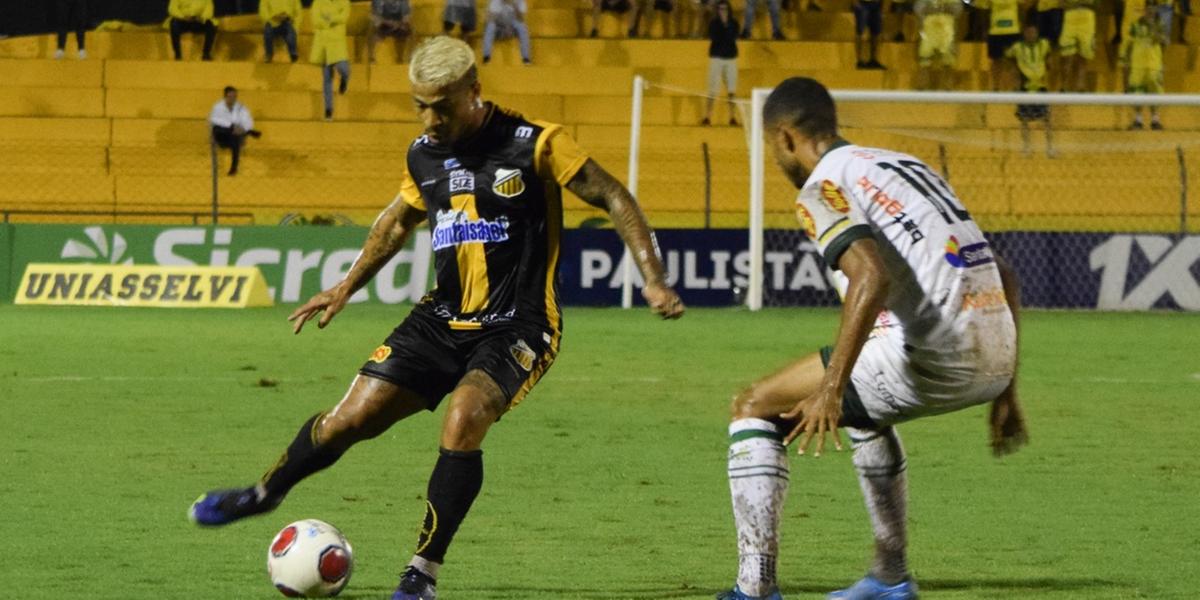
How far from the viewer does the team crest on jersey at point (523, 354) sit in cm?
622

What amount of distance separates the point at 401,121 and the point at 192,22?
401 cm

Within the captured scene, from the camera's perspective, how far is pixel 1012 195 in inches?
963

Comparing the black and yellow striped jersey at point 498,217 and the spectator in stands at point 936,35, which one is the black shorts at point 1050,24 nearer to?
the spectator in stands at point 936,35

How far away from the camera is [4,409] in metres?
11.6

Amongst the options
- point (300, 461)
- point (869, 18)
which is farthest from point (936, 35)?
point (300, 461)

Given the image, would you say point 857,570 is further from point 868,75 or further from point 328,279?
point 868,75

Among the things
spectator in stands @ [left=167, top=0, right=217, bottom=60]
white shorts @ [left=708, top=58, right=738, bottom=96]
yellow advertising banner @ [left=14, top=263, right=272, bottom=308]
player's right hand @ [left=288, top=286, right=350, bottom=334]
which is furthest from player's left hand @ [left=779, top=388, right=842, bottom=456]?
spectator in stands @ [left=167, top=0, right=217, bottom=60]

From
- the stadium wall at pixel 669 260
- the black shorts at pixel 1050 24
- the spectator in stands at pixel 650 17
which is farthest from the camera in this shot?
the spectator in stands at pixel 650 17

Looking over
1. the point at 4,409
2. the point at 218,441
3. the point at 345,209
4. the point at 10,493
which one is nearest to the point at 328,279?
the point at 345,209

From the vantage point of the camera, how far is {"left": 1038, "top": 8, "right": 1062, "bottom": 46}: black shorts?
30359mm

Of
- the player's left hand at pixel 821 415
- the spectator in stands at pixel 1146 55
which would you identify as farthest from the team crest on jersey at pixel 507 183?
the spectator in stands at pixel 1146 55

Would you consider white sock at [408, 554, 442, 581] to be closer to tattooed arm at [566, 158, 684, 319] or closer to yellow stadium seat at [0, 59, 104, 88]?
tattooed arm at [566, 158, 684, 319]

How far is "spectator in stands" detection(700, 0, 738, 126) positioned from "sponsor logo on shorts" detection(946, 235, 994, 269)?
23.2 metres

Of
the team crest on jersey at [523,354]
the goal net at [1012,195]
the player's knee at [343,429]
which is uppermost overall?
the team crest on jersey at [523,354]
